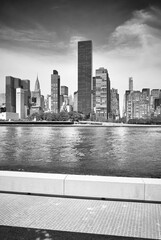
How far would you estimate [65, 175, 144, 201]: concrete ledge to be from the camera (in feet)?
19.4

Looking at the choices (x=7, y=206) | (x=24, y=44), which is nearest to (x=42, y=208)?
(x=7, y=206)

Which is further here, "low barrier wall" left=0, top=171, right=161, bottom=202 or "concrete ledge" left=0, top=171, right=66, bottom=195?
"concrete ledge" left=0, top=171, right=66, bottom=195

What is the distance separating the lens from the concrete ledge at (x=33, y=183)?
625 centimetres

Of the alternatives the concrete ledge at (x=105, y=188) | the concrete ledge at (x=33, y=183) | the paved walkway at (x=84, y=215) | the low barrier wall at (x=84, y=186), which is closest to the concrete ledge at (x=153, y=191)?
the low barrier wall at (x=84, y=186)

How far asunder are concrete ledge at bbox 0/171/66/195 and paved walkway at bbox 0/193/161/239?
32cm

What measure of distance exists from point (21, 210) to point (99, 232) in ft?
6.79

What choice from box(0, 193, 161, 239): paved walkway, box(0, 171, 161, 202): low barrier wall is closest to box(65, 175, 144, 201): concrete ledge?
box(0, 171, 161, 202): low barrier wall

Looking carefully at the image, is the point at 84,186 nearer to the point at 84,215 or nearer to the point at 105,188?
the point at 105,188

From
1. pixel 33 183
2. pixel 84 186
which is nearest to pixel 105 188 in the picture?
pixel 84 186

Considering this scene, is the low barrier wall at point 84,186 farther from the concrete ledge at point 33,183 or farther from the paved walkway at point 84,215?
the paved walkway at point 84,215

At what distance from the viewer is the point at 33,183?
6387 millimetres

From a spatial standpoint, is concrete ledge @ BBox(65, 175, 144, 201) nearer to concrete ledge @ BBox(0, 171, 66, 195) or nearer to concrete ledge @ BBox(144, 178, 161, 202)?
concrete ledge @ BBox(144, 178, 161, 202)

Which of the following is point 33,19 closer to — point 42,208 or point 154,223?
point 42,208

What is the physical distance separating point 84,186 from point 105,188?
60 cm
